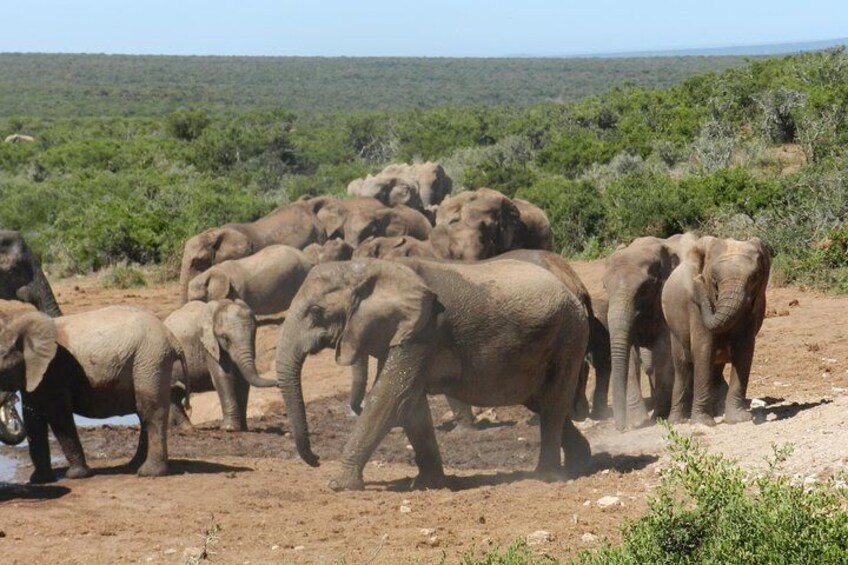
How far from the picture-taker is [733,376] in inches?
437

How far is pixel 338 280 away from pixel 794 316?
8039 mm

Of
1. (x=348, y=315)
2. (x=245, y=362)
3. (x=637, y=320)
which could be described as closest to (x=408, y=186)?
(x=245, y=362)

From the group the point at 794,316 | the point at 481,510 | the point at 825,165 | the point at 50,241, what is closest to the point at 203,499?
the point at 481,510

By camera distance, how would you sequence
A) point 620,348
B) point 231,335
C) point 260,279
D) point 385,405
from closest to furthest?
1. point 385,405
2. point 620,348
3. point 231,335
4. point 260,279

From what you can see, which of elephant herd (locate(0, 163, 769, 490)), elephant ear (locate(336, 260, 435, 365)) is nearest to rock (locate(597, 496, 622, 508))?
elephant herd (locate(0, 163, 769, 490))

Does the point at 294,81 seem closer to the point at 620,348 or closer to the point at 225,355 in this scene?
the point at 225,355

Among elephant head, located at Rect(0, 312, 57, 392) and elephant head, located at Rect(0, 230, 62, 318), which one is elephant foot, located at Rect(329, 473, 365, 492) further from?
elephant head, located at Rect(0, 230, 62, 318)

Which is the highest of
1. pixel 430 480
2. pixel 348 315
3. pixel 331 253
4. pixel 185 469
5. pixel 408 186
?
pixel 348 315

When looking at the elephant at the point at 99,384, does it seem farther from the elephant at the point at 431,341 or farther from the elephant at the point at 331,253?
the elephant at the point at 331,253

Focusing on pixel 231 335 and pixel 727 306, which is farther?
pixel 231 335

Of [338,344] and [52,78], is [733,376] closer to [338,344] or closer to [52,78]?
[338,344]

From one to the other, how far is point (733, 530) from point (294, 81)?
5136 inches

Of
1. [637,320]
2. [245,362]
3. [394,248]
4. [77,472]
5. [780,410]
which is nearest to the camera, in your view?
[77,472]

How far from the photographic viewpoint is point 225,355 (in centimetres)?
1373
